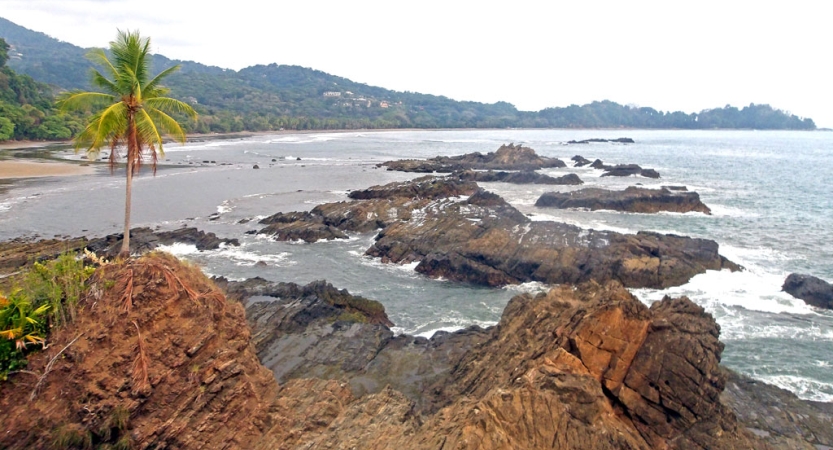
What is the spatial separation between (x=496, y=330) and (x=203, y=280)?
8.35 meters

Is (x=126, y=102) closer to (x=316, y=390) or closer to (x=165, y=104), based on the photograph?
(x=165, y=104)

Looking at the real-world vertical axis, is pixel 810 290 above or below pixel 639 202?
below

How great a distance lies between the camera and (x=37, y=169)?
59156 millimetres

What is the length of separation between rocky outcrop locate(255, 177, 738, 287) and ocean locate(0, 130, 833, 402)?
1112mm

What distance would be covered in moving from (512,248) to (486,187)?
32.3 meters

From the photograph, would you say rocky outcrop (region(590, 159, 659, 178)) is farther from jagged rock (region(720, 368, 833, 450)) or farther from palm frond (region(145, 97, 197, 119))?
palm frond (region(145, 97, 197, 119))

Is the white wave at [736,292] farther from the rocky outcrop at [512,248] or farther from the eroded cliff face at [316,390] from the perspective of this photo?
the eroded cliff face at [316,390]

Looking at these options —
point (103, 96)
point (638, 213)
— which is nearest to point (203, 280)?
point (103, 96)

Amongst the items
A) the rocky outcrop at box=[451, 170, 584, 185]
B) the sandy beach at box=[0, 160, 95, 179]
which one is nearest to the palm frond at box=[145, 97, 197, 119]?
the rocky outcrop at box=[451, 170, 584, 185]

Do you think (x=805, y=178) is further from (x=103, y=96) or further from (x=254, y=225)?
(x=103, y=96)

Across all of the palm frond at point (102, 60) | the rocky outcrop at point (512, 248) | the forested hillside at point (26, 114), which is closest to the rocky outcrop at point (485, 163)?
the rocky outcrop at point (512, 248)

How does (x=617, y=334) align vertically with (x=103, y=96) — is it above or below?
below

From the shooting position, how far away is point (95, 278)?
8.88 metres

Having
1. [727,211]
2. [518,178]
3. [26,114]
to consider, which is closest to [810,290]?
[727,211]
